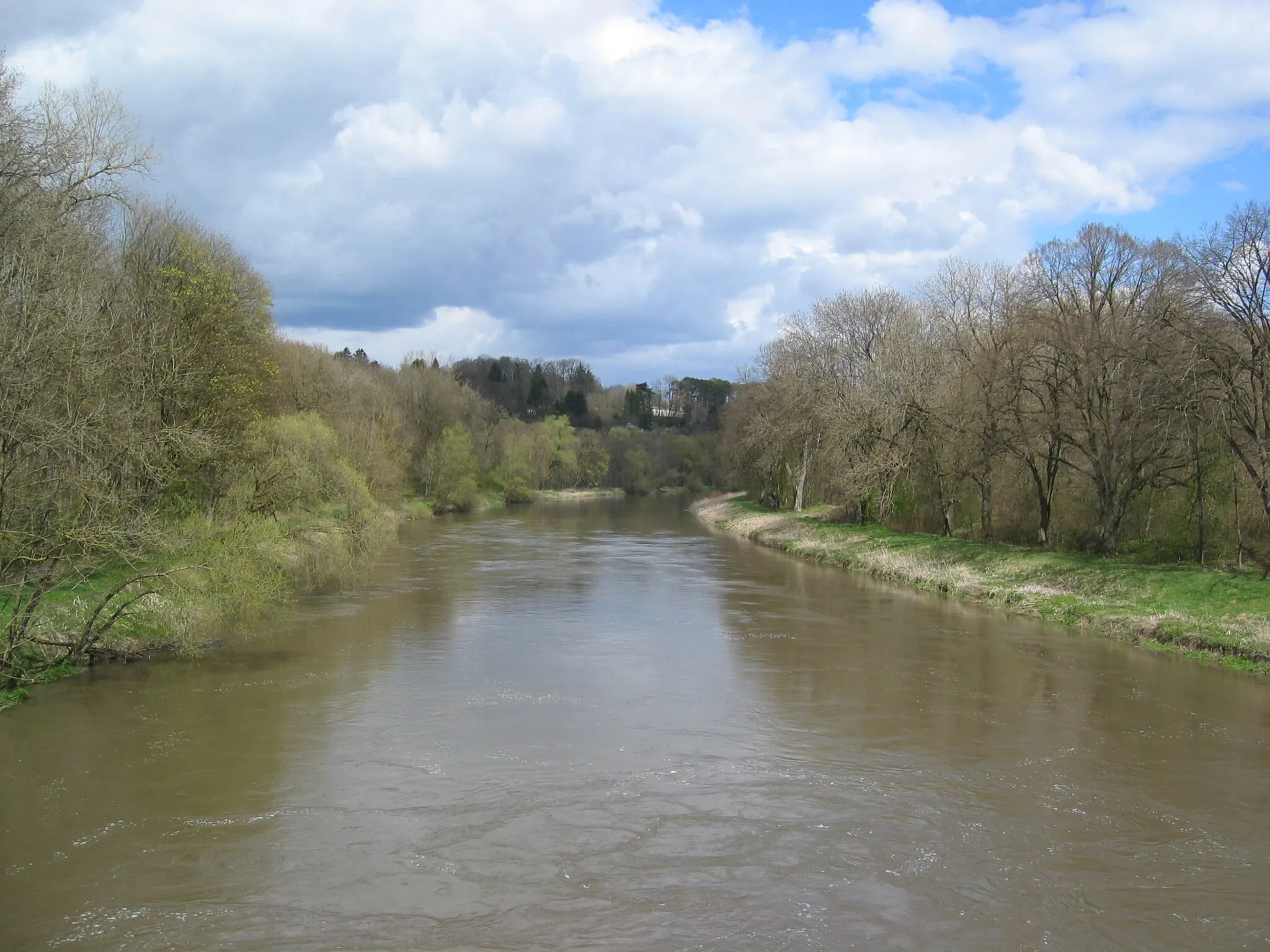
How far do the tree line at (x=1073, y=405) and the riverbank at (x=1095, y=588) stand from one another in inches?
73.5

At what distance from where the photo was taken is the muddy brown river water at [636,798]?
8.16 metres

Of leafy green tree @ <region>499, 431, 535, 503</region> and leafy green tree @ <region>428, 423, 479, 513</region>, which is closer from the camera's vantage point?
leafy green tree @ <region>428, 423, 479, 513</region>

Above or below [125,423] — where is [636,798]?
below

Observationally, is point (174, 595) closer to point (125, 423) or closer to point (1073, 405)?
point (125, 423)

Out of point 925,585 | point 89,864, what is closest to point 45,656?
point 89,864

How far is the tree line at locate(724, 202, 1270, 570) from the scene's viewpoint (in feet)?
72.3

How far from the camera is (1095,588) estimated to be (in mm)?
23828

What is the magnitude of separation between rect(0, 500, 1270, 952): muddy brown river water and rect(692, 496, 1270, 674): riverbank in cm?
99

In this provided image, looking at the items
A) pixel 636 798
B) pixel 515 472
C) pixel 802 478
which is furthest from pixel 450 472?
pixel 636 798

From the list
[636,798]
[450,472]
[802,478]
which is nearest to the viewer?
[636,798]

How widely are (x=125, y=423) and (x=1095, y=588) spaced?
77.4 ft

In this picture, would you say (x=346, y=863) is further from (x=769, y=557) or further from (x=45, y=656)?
(x=769, y=557)

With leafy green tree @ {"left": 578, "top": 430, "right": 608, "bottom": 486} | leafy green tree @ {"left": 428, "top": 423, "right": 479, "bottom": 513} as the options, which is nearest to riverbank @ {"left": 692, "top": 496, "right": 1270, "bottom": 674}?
leafy green tree @ {"left": 428, "top": 423, "right": 479, "bottom": 513}

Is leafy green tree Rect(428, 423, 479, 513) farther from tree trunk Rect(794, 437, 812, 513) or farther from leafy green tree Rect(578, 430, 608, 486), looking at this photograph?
leafy green tree Rect(578, 430, 608, 486)
